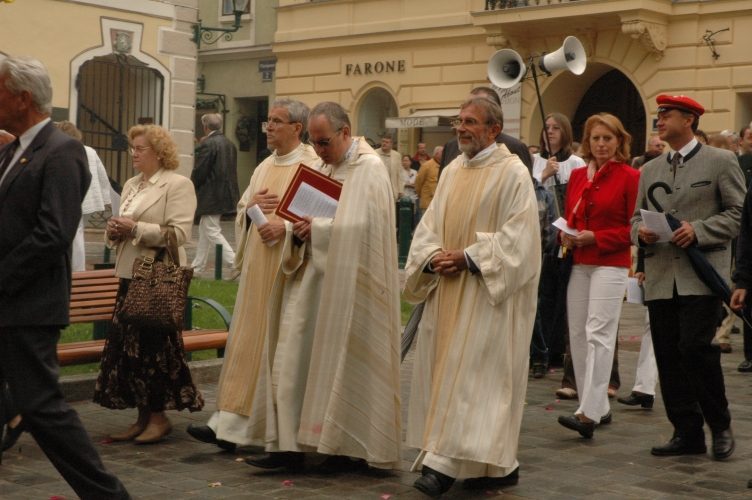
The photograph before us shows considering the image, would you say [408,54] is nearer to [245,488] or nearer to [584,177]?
[584,177]

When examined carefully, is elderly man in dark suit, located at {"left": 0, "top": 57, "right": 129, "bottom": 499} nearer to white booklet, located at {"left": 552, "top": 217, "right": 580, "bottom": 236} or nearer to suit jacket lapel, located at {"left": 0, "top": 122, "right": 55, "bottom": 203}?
suit jacket lapel, located at {"left": 0, "top": 122, "right": 55, "bottom": 203}

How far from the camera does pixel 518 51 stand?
28.7 metres

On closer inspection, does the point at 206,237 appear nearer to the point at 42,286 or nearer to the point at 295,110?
the point at 295,110

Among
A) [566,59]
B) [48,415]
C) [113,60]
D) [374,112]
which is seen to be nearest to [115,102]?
[113,60]

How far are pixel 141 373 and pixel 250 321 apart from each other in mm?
802

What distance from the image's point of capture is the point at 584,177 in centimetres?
909

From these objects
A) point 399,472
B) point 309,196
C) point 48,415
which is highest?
point 309,196

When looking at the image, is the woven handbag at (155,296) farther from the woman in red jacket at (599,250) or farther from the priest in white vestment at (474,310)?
the woman in red jacket at (599,250)

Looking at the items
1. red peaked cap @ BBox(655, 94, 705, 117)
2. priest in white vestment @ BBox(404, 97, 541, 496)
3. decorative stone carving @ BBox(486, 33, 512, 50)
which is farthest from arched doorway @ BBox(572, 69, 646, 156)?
priest in white vestment @ BBox(404, 97, 541, 496)

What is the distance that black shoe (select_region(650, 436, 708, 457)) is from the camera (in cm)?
786

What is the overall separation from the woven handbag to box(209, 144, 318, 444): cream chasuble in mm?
369

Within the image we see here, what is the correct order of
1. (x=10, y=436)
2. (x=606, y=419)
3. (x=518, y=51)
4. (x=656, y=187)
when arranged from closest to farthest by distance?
(x=10, y=436)
(x=656, y=187)
(x=606, y=419)
(x=518, y=51)

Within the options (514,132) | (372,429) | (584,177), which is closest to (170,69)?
(514,132)

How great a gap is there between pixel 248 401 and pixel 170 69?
47.3 ft
